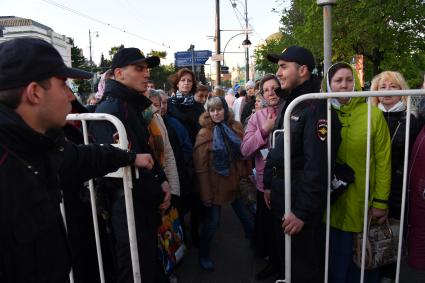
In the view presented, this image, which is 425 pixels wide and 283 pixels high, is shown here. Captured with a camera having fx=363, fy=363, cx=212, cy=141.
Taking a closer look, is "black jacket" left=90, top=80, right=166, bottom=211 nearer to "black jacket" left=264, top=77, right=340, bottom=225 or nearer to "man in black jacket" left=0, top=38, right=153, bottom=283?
"man in black jacket" left=0, top=38, right=153, bottom=283

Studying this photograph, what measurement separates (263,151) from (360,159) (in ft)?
3.74

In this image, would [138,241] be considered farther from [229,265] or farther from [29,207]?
[229,265]

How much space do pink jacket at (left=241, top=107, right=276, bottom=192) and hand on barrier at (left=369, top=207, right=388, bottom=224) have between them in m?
1.27

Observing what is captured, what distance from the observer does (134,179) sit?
2.34 meters

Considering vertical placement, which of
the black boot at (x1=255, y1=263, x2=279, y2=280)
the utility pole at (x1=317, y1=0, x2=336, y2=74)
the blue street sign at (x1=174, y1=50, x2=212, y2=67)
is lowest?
the black boot at (x1=255, y1=263, x2=279, y2=280)

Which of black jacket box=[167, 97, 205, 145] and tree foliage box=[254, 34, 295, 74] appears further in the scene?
tree foliage box=[254, 34, 295, 74]

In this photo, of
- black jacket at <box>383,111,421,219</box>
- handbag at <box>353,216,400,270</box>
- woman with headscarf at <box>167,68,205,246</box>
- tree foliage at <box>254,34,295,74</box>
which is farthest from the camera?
tree foliage at <box>254,34,295,74</box>

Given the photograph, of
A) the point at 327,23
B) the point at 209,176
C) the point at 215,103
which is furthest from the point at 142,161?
the point at 327,23

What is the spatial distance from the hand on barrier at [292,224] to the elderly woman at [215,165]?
1273 millimetres

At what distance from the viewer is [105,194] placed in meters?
2.46

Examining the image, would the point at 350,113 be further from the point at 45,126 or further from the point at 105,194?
the point at 45,126

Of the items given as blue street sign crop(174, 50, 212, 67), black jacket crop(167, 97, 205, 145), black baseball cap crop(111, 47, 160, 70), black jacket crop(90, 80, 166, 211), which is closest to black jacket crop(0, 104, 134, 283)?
black jacket crop(90, 80, 166, 211)

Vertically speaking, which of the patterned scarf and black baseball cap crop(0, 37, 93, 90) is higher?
black baseball cap crop(0, 37, 93, 90)

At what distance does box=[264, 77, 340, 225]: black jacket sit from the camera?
7.58 ft
